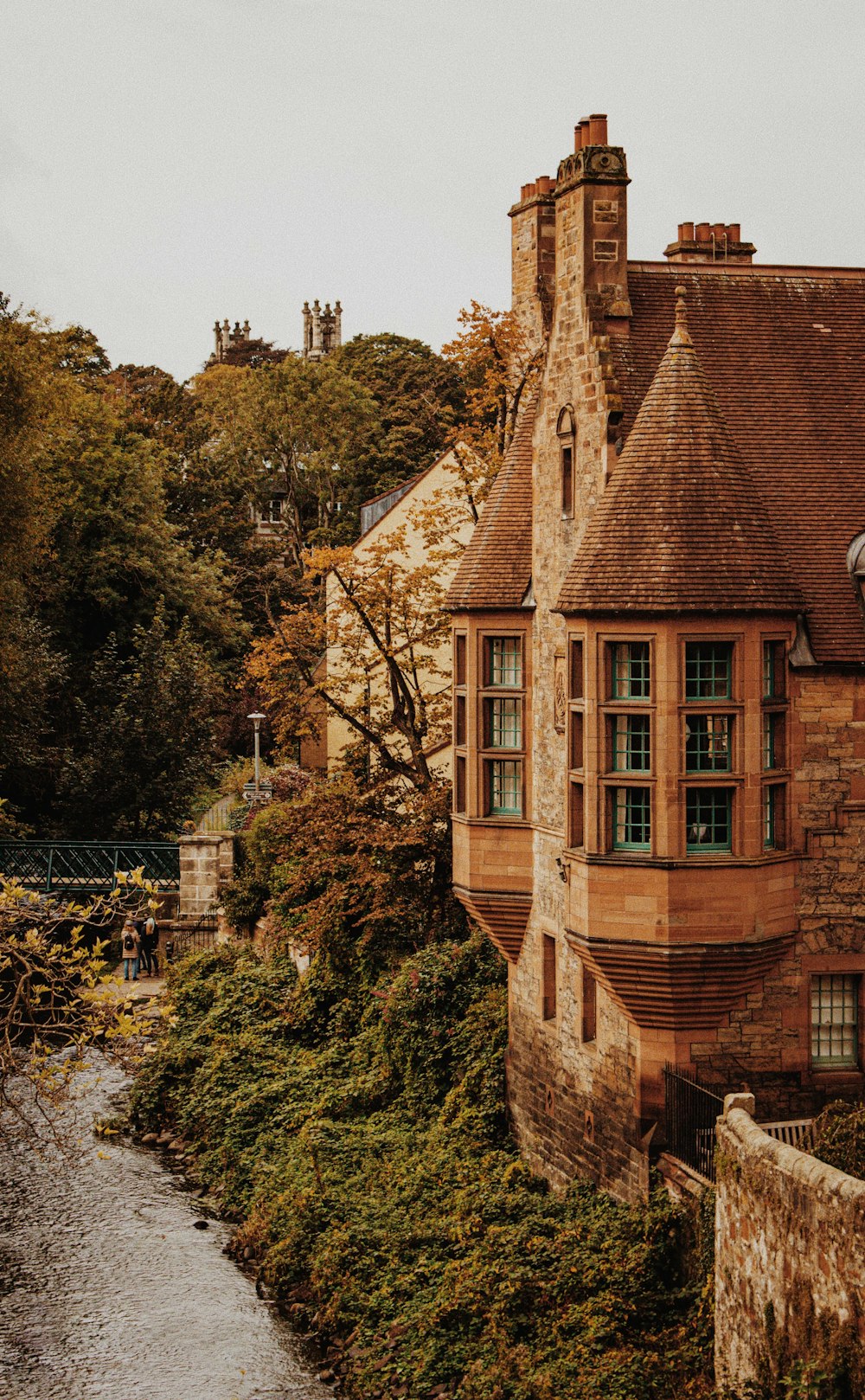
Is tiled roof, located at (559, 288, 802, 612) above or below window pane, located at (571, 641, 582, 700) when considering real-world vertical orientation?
above

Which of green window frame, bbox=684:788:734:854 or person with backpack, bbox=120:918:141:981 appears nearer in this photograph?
green window frame, bbox=684:788:734:854

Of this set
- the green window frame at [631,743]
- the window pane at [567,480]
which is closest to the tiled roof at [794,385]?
the window pane at [567,480]

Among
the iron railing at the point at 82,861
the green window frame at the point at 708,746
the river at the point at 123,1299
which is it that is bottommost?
the river at the point at 123,1299

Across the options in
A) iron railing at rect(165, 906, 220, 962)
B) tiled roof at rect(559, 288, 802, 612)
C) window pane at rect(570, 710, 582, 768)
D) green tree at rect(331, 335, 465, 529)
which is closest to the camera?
tiled roof at rect(559, 288, 802, 612)

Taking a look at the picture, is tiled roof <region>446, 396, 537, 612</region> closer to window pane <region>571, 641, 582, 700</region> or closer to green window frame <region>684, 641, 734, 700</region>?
window pane <region>571, 641, 582, 700</region>

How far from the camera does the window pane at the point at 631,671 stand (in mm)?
18125

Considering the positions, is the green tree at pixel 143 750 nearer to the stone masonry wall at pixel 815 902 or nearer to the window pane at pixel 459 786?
the window pane at pixel 459 786

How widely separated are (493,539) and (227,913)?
18522 millimetres

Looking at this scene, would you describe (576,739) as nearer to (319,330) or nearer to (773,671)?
(773,671)

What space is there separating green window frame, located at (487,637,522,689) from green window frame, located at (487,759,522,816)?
1087mm

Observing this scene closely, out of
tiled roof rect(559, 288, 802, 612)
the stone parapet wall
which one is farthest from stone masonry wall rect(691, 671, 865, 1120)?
the stone parapet wall

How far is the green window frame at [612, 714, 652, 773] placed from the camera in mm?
18172

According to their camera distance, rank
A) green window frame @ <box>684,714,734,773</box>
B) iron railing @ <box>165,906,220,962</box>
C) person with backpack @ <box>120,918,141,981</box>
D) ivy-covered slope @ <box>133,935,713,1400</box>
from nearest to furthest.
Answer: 1. ivy-covered slope @ <box>133,935,713,1400</box>
2. green window frame @ <box>684,714,734,773</box>
3. person with backpack @ <box>120,918,141,981</box>
4. iron railing @ <box>165,906,220,962</box>

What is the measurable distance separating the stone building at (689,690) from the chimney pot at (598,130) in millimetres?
24
